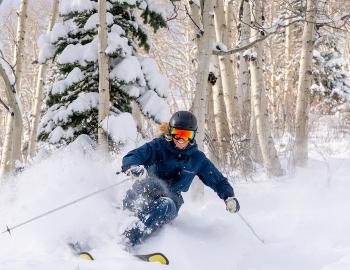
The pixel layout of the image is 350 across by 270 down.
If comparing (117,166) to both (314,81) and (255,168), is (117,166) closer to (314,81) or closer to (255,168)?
(255,168)

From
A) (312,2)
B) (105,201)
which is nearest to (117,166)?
(105,201)

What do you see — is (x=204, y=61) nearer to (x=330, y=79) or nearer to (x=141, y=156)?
(x=141, y=156)

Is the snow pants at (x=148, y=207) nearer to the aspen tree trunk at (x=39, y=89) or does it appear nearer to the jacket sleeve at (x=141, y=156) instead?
the jacket sleeve at (x=141, y=156)

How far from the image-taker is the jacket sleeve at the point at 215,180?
427 cm

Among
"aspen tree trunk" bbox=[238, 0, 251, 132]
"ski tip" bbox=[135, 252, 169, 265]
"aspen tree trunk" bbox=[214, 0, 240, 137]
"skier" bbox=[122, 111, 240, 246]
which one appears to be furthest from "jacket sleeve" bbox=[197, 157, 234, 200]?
"aspen tree trunk" bbox=[214, 0, 240, 137]

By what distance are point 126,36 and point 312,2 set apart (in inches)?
117

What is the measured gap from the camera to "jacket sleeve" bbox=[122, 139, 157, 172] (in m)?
3.87

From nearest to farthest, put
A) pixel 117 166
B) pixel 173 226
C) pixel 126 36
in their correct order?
pixel 173 226
pixel 117 166
pixel 126 36

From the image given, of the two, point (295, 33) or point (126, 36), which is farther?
point (295, 33)

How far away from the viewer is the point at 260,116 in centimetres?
711

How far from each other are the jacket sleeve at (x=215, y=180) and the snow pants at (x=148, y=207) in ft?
1.47

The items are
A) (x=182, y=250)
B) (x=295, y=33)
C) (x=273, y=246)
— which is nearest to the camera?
(x=182, y=250)

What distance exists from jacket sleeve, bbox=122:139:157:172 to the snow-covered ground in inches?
19.6

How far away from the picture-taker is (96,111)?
7105 millimetres
